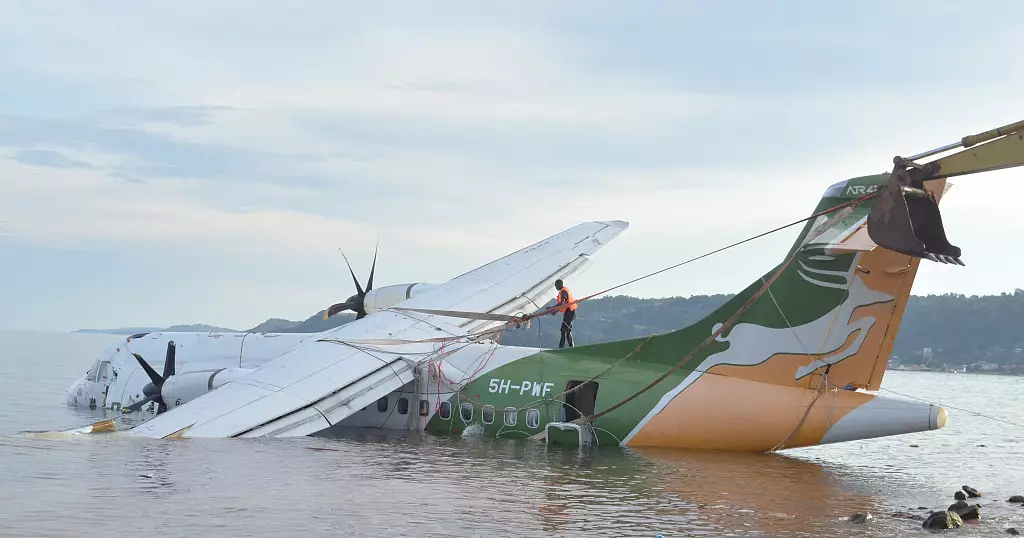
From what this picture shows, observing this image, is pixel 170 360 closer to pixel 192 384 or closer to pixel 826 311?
pixel 192 384

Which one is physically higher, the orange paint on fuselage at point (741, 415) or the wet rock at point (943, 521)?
the orange paint on fuselage at point (741, 415)

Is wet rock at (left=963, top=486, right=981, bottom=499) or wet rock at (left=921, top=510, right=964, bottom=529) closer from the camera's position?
wet rock at (left=921, top=510, right=964, bottom=529)

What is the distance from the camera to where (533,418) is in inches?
837

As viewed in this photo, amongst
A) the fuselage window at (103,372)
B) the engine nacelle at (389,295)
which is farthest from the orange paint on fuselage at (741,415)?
the fuselage window at (103,372)

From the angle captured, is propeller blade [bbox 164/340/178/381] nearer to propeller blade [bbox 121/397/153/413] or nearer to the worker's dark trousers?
propeller blade [bbox 121/397/153/413]

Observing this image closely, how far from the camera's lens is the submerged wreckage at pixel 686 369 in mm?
17297

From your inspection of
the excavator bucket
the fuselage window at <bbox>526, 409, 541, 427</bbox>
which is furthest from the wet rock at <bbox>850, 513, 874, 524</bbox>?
the fuselage window at <bbox>526, 409, 541, 427</bbox>

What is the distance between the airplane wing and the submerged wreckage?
0.16 ft

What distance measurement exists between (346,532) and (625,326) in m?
125

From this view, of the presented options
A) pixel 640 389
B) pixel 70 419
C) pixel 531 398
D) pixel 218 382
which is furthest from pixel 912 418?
pixel 70 419

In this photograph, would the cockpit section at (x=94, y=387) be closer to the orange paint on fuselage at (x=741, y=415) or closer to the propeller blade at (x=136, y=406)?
the propeller blade at (x=136, y=406)

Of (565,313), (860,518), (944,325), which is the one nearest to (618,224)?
(565,313)

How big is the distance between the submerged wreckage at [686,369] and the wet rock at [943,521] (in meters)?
3.63

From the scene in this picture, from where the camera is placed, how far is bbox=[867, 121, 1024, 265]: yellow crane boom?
13.5m
